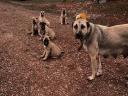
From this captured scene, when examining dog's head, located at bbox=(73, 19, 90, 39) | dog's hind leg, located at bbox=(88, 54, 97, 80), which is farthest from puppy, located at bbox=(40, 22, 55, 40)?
dog's head, located at bbox=(73, 19, 90, 39)

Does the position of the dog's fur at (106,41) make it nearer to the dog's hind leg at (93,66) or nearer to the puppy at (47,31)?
the dog's hind leg at (93,66)

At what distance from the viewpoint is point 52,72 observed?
13008 mm

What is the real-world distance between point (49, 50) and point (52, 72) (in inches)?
56.5

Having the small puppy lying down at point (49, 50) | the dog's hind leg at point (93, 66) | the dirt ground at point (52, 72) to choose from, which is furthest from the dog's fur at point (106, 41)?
the small puppy lying down at point (49, 50)

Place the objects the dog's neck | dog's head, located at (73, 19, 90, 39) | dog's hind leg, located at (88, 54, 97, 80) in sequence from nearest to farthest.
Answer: dog's head, located at (73, 19, 90, 39) → the dog's neck → dog's hind leg, located at (88, 54, 97, 80)

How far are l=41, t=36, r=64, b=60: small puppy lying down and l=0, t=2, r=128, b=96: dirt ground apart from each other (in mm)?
254

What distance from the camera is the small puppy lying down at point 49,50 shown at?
14.0m

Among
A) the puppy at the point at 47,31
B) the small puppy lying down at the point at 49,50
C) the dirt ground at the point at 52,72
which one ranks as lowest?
the dirt ground at the point at 52,72

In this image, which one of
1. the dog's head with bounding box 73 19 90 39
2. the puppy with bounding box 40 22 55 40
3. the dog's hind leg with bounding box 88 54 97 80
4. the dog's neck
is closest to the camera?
the dog's head with bounding box 73 19 90 39

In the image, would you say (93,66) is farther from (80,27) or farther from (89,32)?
(80,27)

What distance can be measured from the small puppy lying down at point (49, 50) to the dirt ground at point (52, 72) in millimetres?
254

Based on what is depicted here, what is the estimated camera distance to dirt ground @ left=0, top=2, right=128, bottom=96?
11539mm

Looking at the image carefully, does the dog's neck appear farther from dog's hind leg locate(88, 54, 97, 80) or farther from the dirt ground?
the dirt ground

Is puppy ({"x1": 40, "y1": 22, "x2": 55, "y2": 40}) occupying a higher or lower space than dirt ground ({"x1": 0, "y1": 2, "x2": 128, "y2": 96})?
higher
